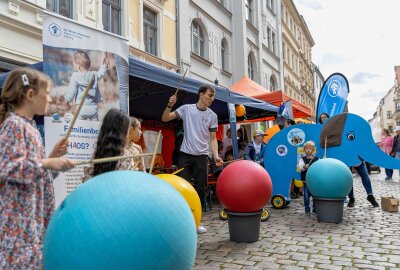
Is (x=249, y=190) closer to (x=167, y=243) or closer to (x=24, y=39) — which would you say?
(x=167, y=243)

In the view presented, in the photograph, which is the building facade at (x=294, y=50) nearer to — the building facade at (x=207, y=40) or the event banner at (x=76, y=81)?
the building facade at (x=207, y=40)

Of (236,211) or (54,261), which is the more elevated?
(54,261)

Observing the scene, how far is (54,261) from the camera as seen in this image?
6.12 ft

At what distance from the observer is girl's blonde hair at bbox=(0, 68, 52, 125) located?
2.33 metres

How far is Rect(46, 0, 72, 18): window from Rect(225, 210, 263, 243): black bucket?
7664mm

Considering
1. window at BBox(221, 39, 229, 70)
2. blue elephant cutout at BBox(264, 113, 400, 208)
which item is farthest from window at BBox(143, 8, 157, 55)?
blue elephant cutout at BBox(264, 113, 400, 208)

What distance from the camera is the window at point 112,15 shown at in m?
11.7

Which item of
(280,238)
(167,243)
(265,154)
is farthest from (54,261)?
(265,154)

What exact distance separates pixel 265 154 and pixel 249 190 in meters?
3.20

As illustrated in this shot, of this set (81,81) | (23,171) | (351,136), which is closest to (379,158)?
(351,136)

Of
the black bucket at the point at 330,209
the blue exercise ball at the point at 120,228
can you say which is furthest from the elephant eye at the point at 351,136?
the blue exercise ball at the point at 120,228

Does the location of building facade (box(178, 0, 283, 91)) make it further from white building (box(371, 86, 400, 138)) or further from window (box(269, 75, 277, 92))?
white building (box(371, 86, 400, 138))

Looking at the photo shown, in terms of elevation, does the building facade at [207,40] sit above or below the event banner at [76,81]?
above

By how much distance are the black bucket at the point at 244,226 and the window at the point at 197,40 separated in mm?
12693
